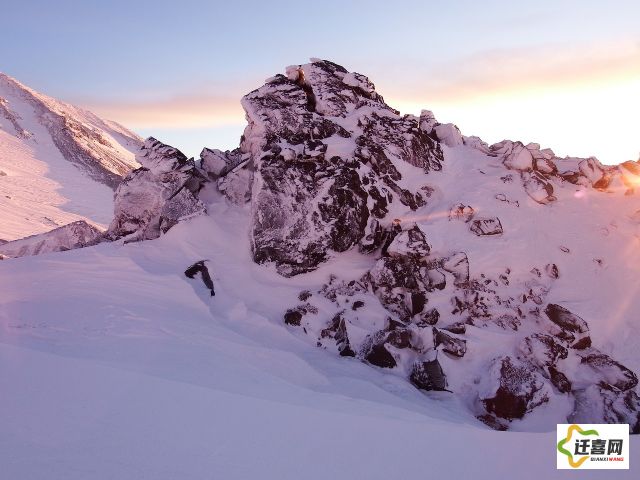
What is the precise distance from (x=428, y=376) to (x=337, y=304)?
2.24m

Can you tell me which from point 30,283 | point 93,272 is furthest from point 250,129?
point 30,283

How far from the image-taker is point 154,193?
35.1ft

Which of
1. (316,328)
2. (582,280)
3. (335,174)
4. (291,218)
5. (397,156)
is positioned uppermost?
(397,156)

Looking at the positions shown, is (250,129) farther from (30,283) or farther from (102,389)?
(102,389)

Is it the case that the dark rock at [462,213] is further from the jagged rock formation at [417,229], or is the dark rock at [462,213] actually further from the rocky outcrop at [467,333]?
the rocky outcrop at [467,333]

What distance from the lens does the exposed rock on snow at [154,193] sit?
10.2 m

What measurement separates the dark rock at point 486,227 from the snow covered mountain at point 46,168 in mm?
16126

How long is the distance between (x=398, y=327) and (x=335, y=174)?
3.84 m

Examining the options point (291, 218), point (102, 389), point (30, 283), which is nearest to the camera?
point (102, 389)

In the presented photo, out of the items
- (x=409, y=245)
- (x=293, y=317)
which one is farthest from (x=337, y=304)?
(x=409, y=245)

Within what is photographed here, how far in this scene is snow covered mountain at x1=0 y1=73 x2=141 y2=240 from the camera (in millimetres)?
21109

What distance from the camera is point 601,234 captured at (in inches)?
409

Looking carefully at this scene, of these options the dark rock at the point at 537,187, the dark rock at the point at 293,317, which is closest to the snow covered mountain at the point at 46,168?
the dark rock at the point at 293,317

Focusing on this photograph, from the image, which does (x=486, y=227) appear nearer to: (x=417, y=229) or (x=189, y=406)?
(x=417, y=229)
